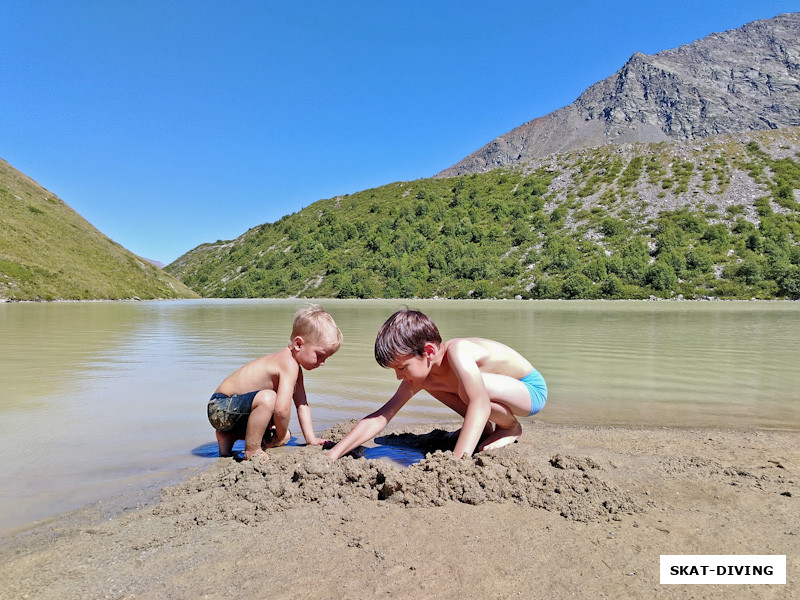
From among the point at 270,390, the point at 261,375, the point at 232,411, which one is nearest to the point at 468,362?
the point at 270,390

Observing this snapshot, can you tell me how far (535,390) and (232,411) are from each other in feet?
7.86

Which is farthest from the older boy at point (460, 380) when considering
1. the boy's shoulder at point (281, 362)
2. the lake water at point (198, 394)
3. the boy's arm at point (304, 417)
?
the lake water at point (198, 394)

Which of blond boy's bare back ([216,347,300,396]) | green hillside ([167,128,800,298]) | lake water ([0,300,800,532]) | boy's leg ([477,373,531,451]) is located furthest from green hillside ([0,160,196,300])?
boy's leg ([477,373,531,451])

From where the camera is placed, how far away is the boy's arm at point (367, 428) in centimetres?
371

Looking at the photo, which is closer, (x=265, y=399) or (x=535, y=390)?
(x=265, y=399)

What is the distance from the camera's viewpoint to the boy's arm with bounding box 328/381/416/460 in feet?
12.2

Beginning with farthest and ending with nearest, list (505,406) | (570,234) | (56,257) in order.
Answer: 1. (570,234)
2. (56,257)
3. (505,406)

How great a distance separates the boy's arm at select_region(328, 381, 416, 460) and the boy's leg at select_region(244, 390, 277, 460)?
21.6 inches

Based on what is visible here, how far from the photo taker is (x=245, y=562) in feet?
7.49

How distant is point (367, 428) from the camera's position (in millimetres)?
3797

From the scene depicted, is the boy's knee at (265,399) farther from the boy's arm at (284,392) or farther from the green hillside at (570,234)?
the green hillside at (570,234)

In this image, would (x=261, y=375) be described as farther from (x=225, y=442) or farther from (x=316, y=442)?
(x=316, y=442)

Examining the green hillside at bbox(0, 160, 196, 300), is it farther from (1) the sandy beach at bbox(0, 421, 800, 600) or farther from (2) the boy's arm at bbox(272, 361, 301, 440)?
(1) the sandy beach at bbox(0, 421, 800, 600)

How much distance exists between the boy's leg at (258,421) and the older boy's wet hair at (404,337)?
975 millimetres
